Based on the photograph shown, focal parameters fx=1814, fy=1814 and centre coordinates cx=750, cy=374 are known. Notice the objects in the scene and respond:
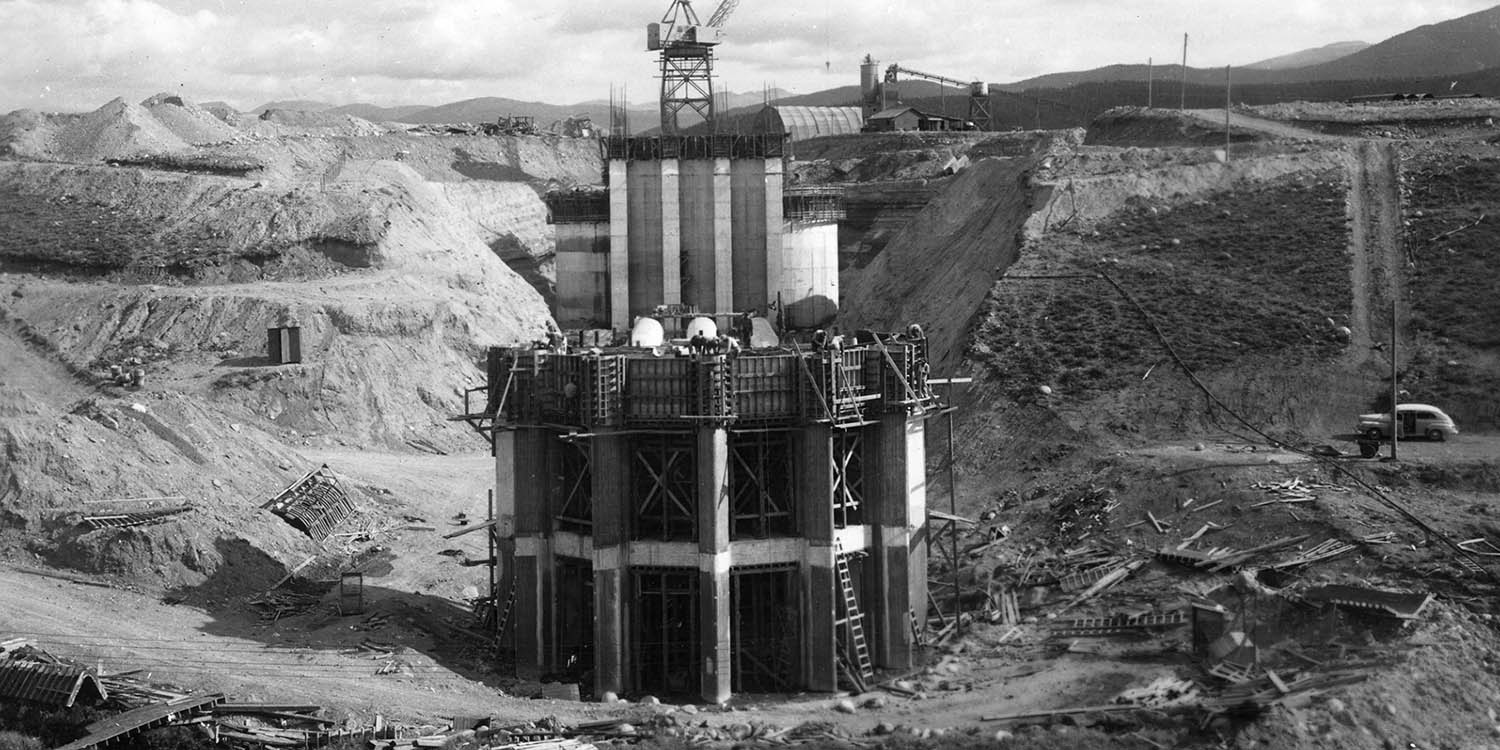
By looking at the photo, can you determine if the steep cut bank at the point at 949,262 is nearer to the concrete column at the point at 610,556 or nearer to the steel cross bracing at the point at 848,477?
the steel cross bracing at the point at 848,477

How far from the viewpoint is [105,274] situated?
308 ft

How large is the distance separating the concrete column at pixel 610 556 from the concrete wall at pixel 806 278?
16.9 m

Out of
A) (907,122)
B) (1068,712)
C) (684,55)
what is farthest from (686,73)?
(907,122)

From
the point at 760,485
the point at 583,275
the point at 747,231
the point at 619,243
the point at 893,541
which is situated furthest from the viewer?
the point at 583,275

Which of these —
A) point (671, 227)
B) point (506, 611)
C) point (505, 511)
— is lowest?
→ point (506, 611)

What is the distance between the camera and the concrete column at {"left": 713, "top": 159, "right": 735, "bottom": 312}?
6034 centimetres

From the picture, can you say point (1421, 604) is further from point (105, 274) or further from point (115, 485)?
point (105, 274)

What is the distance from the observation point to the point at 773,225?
61.0 m

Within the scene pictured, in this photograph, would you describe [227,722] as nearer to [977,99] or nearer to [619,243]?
[619,243]

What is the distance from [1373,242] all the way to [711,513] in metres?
41.0

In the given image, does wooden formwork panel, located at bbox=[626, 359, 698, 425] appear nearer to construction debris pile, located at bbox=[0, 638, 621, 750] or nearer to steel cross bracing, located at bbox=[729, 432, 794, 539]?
steel cross bracing, located at bbox=[729, 432, 794, 539]

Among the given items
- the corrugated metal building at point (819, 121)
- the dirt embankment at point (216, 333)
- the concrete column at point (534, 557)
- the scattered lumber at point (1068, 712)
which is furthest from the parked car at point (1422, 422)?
the corrugated metal building at point (819, 121)

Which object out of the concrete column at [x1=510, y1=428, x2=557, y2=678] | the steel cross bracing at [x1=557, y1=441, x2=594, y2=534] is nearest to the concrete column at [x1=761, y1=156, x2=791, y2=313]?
the steel cross bracing at [x1=557, y1=441, x2=594, y2=534]

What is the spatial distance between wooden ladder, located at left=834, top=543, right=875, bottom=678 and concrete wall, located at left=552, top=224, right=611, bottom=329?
65.6ft
